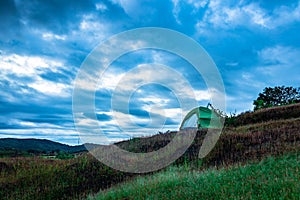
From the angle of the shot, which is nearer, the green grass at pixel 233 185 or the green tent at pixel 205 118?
the green grass at pixel 233 185

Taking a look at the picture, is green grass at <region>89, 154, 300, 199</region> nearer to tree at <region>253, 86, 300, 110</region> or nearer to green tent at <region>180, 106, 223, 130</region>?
green tent at <region>180, 106, 223, 130</region>

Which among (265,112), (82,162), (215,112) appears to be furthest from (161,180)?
(265,112)

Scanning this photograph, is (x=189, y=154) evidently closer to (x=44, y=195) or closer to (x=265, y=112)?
(x=44, y=195)

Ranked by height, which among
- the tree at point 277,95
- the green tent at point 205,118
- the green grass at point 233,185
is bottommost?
the green grass at point 233,185

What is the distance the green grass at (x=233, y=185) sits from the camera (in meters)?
6.18

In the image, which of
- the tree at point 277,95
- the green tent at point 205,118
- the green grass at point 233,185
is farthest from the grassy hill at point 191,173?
the tree at point 277,95

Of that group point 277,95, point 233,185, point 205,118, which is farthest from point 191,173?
point 277,95

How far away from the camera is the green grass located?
20.3ft

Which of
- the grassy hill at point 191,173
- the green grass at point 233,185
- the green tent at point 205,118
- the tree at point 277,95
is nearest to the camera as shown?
the green grass at point 233,185

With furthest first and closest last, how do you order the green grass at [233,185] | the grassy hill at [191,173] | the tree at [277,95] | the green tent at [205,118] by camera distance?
1. the tree at [277,95]
2. the green tent at [205,118]
3. the grassy hill at [191,173]
4. the green grass at [233,185]

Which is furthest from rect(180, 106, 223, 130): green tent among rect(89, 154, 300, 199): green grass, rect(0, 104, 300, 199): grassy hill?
rect(89, 154, 300, 199): green grass

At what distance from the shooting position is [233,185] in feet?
23.0

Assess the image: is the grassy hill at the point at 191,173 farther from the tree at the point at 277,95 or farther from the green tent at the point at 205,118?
the tree at the point at 277,95

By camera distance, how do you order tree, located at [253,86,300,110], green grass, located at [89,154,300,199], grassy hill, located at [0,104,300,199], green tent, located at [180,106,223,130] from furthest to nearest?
tree, located at [253,86,300,110] → green tent, located at [180,106,223,130] → grassy hill, located at [0,104,300,199] → green grass, located at [89,154,300,199]
